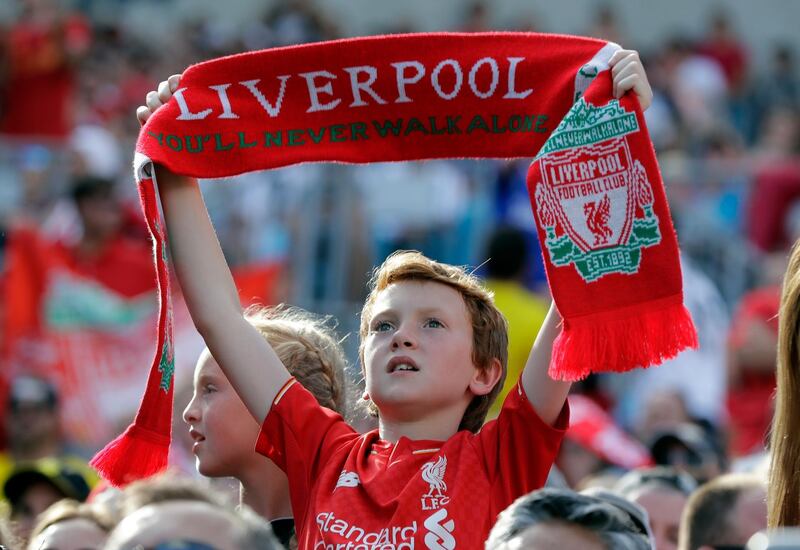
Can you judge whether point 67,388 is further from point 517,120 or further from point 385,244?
point 517,120

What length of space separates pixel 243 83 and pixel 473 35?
570 mm

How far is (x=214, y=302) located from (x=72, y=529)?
69 centimetres

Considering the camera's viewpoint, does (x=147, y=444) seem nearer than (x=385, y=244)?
Yes

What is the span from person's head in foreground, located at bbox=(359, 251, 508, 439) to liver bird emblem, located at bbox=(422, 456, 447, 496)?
0.57 feet

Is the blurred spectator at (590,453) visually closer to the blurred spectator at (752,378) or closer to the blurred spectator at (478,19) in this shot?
the blurred spectator at (752,378)

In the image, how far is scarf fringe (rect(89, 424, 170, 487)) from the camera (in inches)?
146

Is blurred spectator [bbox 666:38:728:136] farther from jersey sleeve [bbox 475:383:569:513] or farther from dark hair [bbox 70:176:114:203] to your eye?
jersey sleeve [bbox 475:383:569:513]

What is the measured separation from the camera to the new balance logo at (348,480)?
11.6 ft

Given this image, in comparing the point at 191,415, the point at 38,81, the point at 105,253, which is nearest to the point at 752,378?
the point at 105,253

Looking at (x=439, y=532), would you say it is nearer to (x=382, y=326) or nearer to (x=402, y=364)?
(x=402, y=364)

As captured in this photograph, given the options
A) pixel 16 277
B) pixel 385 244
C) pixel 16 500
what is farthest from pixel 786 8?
pixel 16 500

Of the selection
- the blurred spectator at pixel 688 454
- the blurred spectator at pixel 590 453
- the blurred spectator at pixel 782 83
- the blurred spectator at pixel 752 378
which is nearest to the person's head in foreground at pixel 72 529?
the blurred spectator at pixel 688 454

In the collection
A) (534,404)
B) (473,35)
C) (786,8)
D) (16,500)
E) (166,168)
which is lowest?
(16,500)

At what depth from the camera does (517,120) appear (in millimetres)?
3832
